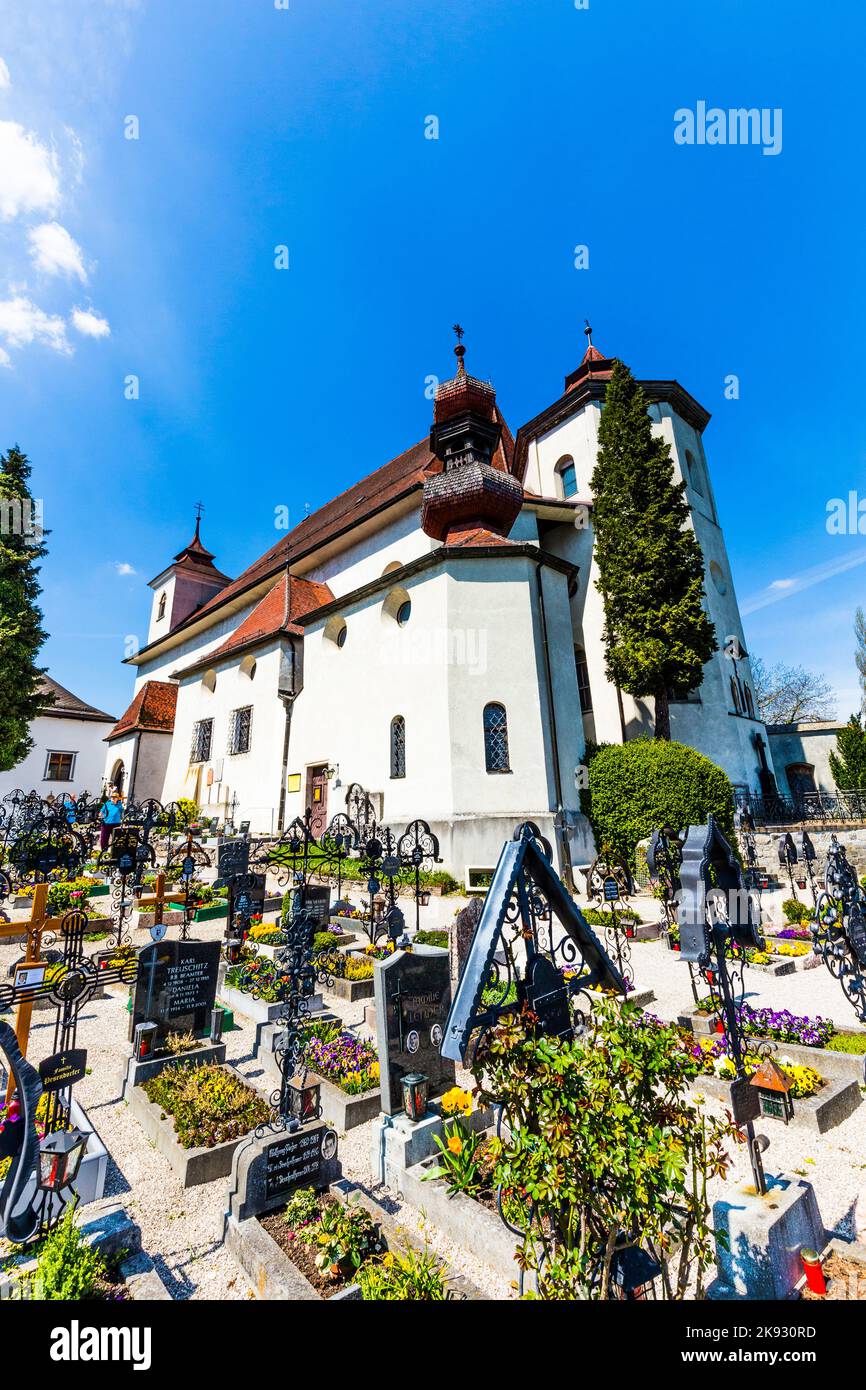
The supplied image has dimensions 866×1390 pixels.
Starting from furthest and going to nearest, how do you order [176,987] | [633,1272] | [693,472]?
[693,472], [176,987], [633,1272]

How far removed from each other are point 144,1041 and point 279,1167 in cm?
303

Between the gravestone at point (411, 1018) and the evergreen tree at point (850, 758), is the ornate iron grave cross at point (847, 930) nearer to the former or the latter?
the gravestone at point (411, 1018)

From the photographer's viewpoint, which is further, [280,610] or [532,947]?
[280,610]

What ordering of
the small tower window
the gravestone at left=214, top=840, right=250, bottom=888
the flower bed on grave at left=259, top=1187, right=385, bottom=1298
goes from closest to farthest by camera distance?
the flower bed on grave at left=259, top=1187, right=385, bottom=1298 < the gravestone at left=214, top=840, right=250, bottom=888 < the small tower window

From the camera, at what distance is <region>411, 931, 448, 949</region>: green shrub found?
10.3 meters

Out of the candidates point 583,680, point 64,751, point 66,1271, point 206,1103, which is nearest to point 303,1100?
point 206,1103

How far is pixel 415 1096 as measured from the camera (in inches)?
190

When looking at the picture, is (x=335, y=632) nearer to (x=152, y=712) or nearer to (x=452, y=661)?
(x=452, y=661)

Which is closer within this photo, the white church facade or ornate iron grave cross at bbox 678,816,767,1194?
ornate iron grave cross at bbox 678,816,767,1194

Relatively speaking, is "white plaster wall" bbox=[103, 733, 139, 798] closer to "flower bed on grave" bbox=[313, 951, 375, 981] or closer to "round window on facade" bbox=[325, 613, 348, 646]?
"round window on facade" bbox=[325, 613, 348, 646]

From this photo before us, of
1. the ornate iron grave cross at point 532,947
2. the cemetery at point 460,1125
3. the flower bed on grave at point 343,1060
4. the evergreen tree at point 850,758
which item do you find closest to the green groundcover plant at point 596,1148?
Result: the cemetery at point 460,1125

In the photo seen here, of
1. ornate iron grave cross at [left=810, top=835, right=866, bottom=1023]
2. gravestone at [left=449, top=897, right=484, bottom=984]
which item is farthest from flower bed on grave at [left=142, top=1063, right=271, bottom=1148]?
ornate iron grave cross at [left=810, top=835, right=866, bottom=1023]

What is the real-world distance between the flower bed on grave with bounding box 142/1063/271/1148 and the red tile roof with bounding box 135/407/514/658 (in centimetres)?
1991

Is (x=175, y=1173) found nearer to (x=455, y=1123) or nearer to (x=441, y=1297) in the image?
(x=455, y=1123)
